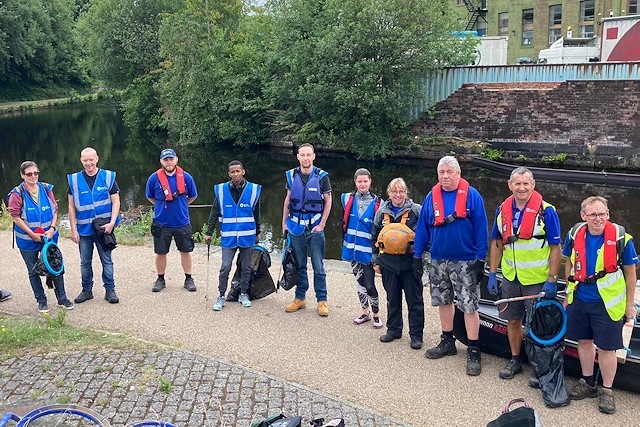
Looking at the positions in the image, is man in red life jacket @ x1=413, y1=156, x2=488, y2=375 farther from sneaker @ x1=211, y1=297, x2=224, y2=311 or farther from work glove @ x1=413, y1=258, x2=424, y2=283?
sneaker @ x1=211, y1=297, x2=224, y2=311

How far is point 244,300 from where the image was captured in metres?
7.31

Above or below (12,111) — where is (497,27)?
above

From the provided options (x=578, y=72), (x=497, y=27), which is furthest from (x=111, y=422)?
(x=497, y=27)

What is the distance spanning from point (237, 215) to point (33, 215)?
88.7 inches

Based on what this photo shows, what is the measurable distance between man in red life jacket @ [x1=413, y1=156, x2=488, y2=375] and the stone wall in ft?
58.2

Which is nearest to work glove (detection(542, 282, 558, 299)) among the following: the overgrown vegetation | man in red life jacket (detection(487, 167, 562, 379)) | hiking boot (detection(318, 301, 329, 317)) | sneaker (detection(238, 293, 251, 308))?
man in red life jacket (detection(487, 167, 562, 379))

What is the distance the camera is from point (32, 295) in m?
7.88

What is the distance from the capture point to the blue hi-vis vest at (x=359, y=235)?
6.32 metres

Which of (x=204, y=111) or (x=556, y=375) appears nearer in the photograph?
(x=556, y=375)

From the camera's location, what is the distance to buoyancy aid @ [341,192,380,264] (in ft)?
20.7

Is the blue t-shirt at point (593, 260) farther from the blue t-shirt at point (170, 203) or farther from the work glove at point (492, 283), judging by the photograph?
the blue t-shirt at point (170, 203)

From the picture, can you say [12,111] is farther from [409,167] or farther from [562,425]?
[562,425]

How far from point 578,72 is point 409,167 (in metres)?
6.87

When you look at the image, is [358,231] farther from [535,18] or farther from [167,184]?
[535,18]
